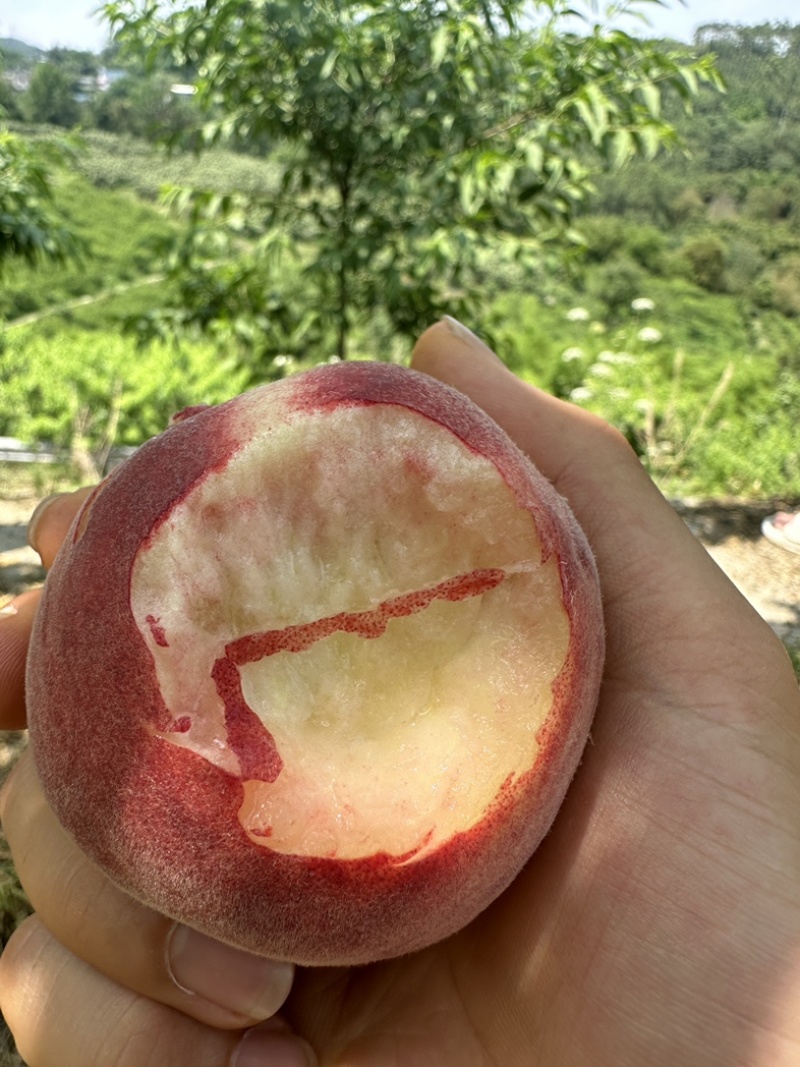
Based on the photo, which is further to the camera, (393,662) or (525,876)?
(525,876)

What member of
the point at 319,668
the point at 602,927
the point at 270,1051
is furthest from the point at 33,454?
the point at 602,927

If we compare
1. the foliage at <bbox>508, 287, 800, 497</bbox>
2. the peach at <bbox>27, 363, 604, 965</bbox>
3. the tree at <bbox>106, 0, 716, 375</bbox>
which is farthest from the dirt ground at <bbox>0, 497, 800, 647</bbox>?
the peach at <bbox>27, 363, 604, 965</bbox>

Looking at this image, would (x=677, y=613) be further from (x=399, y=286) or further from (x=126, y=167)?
(x=126, y=167)

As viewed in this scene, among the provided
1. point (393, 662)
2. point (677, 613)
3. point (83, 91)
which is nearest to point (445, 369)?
point (677, 613)

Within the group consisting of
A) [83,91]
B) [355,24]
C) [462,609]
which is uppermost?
[83,91]

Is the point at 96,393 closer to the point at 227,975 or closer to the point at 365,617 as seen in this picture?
the point at 227,975

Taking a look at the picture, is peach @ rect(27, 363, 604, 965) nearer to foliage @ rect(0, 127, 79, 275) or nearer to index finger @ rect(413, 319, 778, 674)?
index finger @ rect(413, 319, 778, 674)
